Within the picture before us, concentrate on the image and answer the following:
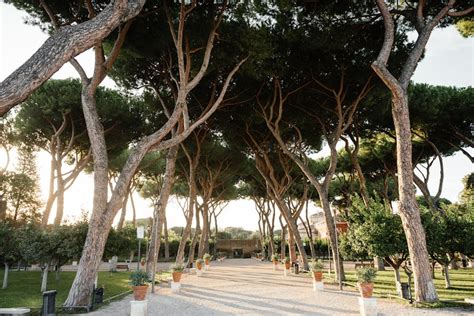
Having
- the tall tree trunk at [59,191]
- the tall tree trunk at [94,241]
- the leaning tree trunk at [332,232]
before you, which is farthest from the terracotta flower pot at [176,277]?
the tall tree trunk at [59,191]

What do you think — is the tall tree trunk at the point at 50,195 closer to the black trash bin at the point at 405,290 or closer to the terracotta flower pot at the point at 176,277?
the terracotta flower pot at the point at 176,277

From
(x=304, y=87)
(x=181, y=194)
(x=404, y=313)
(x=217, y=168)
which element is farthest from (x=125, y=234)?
(x=181, y=194)

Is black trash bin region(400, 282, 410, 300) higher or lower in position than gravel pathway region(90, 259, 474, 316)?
higher

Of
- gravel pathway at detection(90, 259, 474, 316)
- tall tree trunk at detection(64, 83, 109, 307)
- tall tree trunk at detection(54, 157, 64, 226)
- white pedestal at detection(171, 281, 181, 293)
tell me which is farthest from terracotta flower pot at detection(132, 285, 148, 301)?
tall tree trunk at detection(54, 157, 64, 226)

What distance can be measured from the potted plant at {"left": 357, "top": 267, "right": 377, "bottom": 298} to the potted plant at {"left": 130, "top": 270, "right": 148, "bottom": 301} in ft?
14.6

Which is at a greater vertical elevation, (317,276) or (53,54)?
(53,54)

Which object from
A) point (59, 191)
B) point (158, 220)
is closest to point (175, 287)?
point (158, 220)

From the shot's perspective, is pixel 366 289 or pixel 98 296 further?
pixel 98 296

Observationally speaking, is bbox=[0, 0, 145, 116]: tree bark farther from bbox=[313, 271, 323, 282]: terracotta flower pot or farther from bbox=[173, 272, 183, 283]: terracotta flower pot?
bbox=[313, 271, 323, 282]: terracotta flower pot

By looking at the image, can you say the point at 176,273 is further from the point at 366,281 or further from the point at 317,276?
the point at 366,281

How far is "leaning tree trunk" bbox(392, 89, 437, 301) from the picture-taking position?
24.7 ft

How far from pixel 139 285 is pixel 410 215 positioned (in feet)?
20.4

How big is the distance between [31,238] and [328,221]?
10259 mm

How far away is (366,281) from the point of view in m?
7.02
